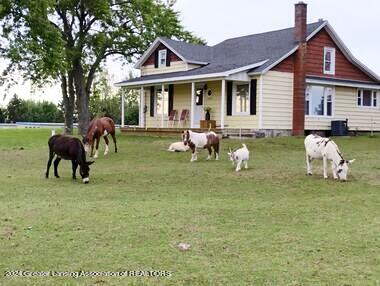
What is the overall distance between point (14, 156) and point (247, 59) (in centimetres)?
1392

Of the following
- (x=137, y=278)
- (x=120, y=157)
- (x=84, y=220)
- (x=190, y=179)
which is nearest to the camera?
(x=137, y=278)

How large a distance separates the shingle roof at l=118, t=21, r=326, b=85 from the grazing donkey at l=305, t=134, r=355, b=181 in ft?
43.6

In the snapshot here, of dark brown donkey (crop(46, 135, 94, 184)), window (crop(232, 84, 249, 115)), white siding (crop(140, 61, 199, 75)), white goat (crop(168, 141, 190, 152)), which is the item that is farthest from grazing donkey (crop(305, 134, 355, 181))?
white siding (crop(140, 61, 199, 75))

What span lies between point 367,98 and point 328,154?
21.1 metres

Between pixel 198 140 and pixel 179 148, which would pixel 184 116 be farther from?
pixel 198 140

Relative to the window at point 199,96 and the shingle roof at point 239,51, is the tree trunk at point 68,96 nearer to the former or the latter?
the shingle roof at point 239,51

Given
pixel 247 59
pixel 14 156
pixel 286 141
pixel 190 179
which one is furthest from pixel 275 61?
pixel 190 179

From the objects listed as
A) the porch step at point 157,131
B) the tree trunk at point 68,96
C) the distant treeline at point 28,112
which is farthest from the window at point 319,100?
the distant treeline at point 28,112

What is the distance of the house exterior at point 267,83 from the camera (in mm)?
27484

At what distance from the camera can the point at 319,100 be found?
30172 mm

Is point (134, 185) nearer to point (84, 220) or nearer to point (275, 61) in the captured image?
point (84, 220)

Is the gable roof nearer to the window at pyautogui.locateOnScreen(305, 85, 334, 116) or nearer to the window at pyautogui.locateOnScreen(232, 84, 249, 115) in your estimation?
the window at pyautogui.locateOnScreen(232, 84, 249, 115)

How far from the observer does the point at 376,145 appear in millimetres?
23797

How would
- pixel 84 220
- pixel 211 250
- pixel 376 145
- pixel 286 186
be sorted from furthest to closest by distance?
pixel 376 145 < pixel 286 186 < pixel 84 220 < pixel 211 250
